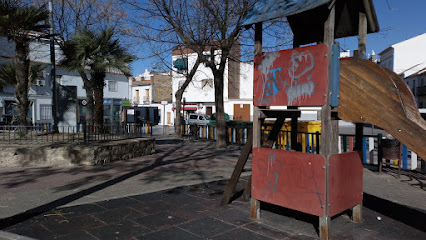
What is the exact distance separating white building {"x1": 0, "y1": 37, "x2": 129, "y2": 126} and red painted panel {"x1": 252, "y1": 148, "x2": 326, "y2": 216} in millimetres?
14712

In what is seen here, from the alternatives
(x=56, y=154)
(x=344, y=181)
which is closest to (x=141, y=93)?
(x=56, y=154)

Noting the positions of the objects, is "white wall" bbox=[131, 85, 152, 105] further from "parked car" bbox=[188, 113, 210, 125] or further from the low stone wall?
the low stone wall

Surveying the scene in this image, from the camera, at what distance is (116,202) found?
5734 millimetres

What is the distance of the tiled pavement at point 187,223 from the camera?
4250mm

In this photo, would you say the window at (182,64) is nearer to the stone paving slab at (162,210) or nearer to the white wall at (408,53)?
the stone paving slab at (162,210)

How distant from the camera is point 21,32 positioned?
1066 centimetres

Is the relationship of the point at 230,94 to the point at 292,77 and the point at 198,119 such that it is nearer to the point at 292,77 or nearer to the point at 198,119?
the point at 198,119

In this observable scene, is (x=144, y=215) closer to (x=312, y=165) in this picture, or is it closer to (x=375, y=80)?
(x=312, y=165)

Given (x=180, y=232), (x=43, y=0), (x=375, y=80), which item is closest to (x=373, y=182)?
(x=375, y=80)

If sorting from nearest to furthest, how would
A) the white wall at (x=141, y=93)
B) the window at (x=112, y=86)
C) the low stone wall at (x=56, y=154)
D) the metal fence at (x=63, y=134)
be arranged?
1. the low stone wall at (x=56, y=154)
2. the metal fence at (x=63, y=134)
3. the window at (x=112, y=86)
4. the white wall at (x=141, y=93)

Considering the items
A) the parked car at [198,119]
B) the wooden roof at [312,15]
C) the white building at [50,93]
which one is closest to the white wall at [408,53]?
the parked car at [198,119]

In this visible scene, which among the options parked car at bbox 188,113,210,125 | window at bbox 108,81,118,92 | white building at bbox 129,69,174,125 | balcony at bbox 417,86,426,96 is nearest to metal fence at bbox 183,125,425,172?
parked car at bbox 188,113,210,125

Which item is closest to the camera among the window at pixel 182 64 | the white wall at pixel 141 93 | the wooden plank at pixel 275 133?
the wooden plank at pixel 275 133

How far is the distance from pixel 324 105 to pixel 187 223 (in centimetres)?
238
